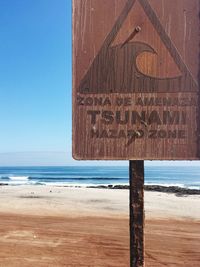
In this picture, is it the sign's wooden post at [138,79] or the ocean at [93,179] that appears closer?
the sign's wooden post at [138,79]

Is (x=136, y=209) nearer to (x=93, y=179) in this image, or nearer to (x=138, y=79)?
(x=138, y=79)

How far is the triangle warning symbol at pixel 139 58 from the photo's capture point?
2.88m

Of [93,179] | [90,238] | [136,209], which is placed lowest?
[93,179]

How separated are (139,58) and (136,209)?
120 cm

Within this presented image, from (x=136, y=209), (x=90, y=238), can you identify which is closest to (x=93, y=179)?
(x=90, y=238)

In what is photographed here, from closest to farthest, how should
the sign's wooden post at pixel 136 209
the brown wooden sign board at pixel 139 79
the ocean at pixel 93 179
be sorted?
the brown wooden sign board at pixel 139 79
the sign's wooden post at pixel 136 209
the ocean at pixel 93 179

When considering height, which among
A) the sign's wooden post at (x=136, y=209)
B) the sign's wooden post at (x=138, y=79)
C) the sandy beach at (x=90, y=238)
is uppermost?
the sign's wooden post at (x=138, y=79)

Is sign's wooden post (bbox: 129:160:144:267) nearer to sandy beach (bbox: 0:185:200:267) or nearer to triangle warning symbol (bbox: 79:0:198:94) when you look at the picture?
triangle warning symbol (bbox: 79:0:198:94)

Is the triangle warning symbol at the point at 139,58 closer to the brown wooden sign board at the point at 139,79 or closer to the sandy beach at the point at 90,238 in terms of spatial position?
the brown wooden sign board at the point at 139,79

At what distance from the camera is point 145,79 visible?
2.89 meters

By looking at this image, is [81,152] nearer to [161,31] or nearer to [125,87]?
[125,87]

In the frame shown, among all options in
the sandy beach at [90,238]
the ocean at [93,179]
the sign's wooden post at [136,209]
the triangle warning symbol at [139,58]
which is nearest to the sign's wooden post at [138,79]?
the triangle warning symbol at [139,58]

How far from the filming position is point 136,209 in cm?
308

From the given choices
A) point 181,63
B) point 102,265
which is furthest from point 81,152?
point 102,265
